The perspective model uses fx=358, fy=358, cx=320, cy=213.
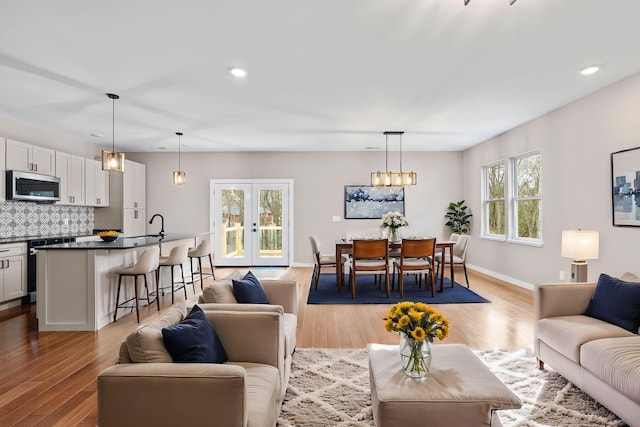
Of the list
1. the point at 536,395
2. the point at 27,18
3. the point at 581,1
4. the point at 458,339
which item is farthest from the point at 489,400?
the point at 27,18

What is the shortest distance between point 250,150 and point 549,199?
5544mm

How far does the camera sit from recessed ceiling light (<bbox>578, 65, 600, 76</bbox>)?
3.40m

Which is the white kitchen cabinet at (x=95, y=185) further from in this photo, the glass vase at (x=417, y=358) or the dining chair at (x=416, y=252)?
the glass vase at (x=417, y=358)

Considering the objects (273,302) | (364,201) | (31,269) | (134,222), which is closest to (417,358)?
(273,302)

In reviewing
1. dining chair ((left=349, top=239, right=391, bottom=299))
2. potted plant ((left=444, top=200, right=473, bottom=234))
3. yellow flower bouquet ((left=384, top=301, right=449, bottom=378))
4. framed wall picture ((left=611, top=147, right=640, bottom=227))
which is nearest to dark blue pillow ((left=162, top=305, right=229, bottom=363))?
yellow flower bouquet ((left=384, top=301, right=449, bottom=378))

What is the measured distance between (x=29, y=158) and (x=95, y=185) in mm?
1441

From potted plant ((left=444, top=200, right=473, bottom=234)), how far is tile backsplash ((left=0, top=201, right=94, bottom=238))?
728 cm

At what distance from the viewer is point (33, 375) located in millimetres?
2746

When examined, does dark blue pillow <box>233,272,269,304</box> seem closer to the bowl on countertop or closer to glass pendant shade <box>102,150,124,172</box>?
glass pendant shade <box>102,150,124,172</box>

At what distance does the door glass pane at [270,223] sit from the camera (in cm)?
786

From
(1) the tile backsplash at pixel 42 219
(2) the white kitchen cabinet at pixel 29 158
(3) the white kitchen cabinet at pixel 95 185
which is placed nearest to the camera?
(2) the white kitchen cabinet at pixel 29 158

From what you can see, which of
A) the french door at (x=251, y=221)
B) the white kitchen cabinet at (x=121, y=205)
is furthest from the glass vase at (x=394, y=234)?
the white kitchen cabinet at (x=121, y=205)

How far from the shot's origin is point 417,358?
6.23 feet

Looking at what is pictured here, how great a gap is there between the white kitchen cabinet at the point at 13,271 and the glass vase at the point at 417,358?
5.06m
